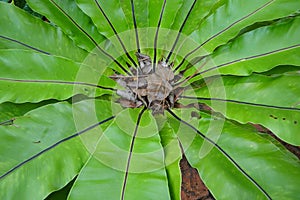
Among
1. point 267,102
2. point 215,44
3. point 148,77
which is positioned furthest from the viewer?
point 148,77

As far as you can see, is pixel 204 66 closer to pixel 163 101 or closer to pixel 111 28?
pixel 163 101

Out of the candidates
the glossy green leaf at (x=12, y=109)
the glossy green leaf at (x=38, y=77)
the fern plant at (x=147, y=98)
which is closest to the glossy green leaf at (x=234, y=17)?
the fern plant at (x=147, y=98)

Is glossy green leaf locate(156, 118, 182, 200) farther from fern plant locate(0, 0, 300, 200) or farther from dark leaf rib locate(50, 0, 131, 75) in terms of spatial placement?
dark leaf rib locate(50, 0, 131, 75)

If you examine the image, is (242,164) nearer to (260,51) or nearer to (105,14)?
(260,51)

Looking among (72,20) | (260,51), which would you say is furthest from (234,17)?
(72,20)

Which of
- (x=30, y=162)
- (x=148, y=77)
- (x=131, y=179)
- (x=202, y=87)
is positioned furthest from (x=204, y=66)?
(x=30, y=162)

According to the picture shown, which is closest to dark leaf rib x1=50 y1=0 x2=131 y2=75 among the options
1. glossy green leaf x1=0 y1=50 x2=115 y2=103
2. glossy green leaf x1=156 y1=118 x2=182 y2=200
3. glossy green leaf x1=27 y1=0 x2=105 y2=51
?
glossy green leaf x1=27 y1=0 x2=105 y2=51
